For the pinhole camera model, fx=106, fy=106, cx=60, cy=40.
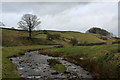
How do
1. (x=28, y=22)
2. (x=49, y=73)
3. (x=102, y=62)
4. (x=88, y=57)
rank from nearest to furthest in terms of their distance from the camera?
(x=49, y=73) < (x=102, y=62) < (x=88, y=57) < (x=28, y=22)

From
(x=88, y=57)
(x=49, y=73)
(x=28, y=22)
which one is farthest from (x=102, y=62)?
(x=28, y=22)

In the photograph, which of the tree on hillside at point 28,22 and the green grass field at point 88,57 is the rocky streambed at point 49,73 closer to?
the green grass field at point 88,57

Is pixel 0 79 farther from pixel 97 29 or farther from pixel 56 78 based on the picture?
pixel 97 29

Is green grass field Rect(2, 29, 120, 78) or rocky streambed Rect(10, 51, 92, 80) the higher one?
green grass field Rect(2, 29, 120, 78)

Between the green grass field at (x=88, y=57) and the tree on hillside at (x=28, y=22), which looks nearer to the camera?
the green grass field at (x=88, y=57)

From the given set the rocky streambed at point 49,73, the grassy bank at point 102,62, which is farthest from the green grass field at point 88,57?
the rocky streambed at point 49,73

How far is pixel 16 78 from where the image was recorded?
1238 cm

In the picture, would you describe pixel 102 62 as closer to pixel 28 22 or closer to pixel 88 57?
pixel 88 57

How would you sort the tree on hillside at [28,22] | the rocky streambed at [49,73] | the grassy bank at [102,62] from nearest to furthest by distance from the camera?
the rocky streambed at [49,73] < the grassy bank at [102,62] < the tree on hillside at [28,22]

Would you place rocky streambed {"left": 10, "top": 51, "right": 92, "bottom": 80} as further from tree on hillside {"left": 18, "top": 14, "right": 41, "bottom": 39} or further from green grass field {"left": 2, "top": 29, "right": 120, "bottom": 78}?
tree on hillside {"left": 18, "top": 14, "right": 41, "bottom": 39}

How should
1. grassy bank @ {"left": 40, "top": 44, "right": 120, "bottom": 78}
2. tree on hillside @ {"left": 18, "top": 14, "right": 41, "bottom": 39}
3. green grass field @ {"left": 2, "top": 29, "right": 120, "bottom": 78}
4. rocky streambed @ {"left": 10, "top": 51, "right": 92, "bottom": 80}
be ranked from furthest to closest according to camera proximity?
1. tree on hillside @ {"left": 18, "top": 14, "right": 41, "bottom": 39}
2. green grass field @ {"left": 2, "top": 29, "right": 120, "bottom": 78}
3. grassy bank @ {"left": 40, "top": 44, "right": 120, "bottom": 78}
4. rocky streambed @ {"left": 10, "top": 51, "right": 92, "bottom": 80}

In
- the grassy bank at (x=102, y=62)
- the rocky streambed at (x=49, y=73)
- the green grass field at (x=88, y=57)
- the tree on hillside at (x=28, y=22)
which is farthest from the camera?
the tree on hillside at (x=28, y=22)

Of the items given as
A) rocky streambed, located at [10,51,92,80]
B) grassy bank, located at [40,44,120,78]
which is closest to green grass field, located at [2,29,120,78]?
grassy bank, located at [40,44,120,78]

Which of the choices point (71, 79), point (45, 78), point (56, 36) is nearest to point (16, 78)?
point (45, 78)
